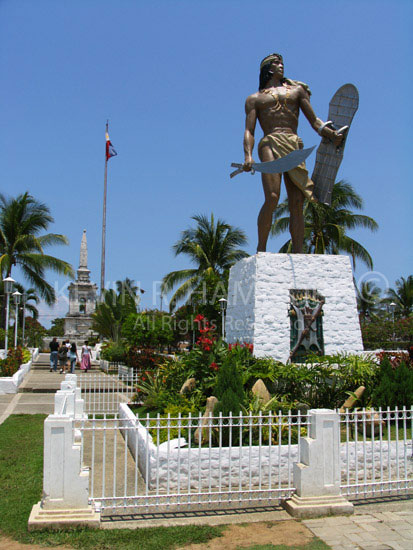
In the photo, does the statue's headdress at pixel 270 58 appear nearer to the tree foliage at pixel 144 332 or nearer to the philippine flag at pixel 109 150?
the tree foliage at pixel 144 332

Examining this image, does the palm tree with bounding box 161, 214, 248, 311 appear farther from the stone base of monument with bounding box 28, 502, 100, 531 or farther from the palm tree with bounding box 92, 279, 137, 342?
the stone base of monument with bounding box 28, 502, 100, 531

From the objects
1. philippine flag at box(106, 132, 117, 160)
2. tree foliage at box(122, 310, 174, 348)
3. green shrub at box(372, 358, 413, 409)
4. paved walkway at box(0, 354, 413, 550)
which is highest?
philippine flag at box(106, 132, 117, 160)

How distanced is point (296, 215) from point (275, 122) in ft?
6.21

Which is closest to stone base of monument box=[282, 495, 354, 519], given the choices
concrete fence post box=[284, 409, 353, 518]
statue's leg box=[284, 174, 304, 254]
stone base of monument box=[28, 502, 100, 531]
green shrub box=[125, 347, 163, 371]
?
concrete fence post box=[284, 409, 353, 518]

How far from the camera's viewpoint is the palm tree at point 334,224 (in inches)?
834

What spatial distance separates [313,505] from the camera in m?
5.10

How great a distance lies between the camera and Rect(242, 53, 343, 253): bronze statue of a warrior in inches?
396

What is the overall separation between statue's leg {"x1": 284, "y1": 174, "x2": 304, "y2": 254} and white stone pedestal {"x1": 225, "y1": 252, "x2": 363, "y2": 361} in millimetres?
716

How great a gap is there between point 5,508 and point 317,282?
6.58 m

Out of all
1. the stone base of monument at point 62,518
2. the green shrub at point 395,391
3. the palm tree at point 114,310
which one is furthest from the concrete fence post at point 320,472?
the palm tree at point 114,310

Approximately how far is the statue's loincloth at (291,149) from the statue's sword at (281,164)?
339 mm

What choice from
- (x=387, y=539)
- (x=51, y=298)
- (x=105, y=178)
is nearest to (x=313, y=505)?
(x=387, y=539)

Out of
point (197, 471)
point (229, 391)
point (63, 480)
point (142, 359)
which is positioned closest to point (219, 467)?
point (197, 471)

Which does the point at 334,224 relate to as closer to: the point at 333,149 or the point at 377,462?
the point at 333,149
